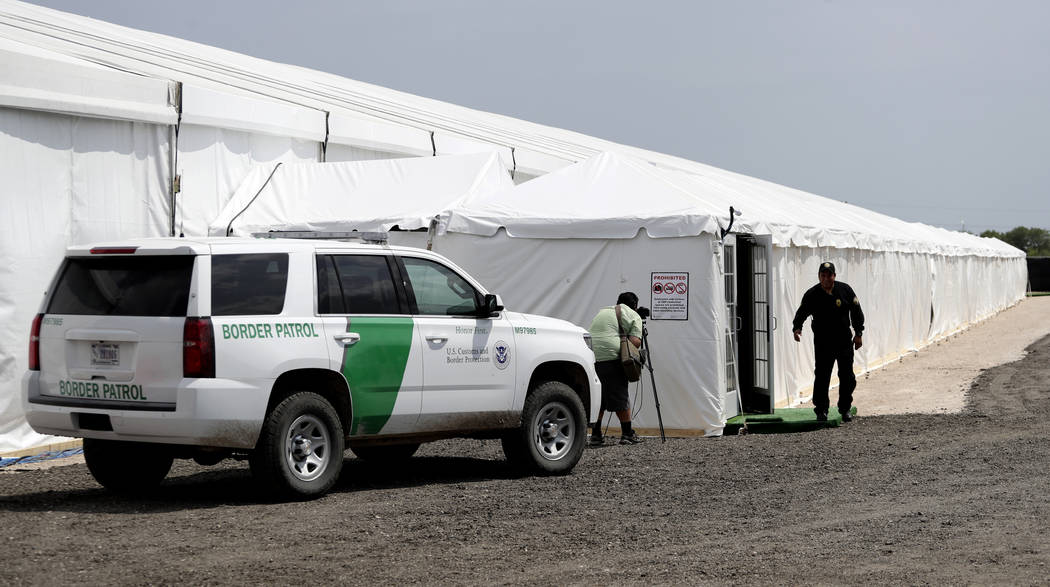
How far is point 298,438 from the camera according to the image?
8.72 m

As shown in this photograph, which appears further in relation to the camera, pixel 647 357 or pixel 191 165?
pixel 191 165

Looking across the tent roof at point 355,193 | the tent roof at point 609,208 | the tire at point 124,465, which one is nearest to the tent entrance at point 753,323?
the tent roof at point 609,208

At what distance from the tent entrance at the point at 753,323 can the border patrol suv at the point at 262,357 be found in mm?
6103

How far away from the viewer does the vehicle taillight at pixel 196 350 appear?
8.07 metres

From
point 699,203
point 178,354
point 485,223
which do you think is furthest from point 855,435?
point 178,354

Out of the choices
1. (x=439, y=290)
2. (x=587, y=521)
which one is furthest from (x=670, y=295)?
(x=587, y=521)

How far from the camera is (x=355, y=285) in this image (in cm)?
931

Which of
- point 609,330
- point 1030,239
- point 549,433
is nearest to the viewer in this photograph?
point 549,433

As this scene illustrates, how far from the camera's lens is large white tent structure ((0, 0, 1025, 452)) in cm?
1240

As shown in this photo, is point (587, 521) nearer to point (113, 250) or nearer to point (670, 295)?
point (113, 250)

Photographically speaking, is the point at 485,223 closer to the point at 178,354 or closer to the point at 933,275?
the point at 178,354

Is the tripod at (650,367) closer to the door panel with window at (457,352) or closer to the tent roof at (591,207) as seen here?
the tent roof at (591,207)

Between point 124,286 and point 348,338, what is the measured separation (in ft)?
5.35

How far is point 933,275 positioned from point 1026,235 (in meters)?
126
